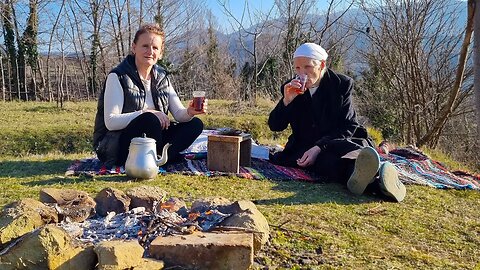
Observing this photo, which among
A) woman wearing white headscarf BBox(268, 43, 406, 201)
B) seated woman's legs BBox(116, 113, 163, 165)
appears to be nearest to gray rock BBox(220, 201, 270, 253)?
woman wearing white headscarf BBox(268, 43, 406, 201)

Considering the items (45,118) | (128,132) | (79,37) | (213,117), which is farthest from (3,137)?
(79,37)

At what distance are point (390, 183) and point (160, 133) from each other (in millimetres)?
1626

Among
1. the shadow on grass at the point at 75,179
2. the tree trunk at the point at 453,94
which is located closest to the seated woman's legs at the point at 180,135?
the shadow on grass at the point at 75,179

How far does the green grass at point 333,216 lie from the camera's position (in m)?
1.92

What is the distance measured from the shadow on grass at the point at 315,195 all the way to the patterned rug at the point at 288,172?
0.52 ft

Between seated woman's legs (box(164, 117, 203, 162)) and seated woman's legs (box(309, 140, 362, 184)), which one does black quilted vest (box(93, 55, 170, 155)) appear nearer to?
seated woman's legs (box(164, 117, 203, 162))

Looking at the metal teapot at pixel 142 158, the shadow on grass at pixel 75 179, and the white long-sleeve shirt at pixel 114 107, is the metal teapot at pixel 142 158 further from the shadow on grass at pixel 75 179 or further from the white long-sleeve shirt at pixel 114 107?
the white long-sleeve shirt at pixel 114 107

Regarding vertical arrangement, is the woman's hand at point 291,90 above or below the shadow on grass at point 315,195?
above

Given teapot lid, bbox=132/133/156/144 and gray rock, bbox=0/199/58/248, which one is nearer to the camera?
gray rock, bbox=0/199/58/248

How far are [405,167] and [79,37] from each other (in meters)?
15.5

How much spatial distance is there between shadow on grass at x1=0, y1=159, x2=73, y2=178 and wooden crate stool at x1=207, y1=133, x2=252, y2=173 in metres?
1.11

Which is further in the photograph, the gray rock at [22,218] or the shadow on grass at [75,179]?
the shadow on grass at [75,179]

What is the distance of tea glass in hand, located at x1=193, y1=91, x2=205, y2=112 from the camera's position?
317 centimetres

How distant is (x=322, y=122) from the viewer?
11.7 ft
